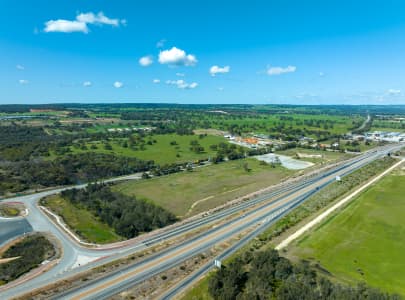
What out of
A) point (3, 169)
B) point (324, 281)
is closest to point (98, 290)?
point (324, 281)

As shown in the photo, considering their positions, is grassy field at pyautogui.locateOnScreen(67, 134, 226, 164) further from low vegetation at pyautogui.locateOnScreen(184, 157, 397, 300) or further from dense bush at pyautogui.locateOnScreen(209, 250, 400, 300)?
dense bush at pyautogui.locateOnScreen(209, 250, 400, 300)

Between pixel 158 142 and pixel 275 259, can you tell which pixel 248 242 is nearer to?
pixel 275 259

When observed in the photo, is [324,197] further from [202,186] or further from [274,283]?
[274,283]

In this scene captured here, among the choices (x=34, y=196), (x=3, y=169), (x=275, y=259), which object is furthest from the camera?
(x=3, y=169)

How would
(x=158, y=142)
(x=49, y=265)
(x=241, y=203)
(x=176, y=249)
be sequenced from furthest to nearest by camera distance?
1. (x=158, y=142)
2. (x=241, y=203)
3. (x=176, y=249)
4. (x=49, y=265)

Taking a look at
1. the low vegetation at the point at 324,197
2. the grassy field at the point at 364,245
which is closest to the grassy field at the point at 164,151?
the low vegetation at the point at 324,197

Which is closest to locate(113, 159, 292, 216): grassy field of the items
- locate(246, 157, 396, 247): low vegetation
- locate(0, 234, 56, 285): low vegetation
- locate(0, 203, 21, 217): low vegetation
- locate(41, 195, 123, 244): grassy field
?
locate(41, 195, 123, 244): grassy field

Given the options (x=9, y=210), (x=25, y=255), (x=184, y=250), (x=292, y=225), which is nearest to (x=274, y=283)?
(x=184, y=250)
